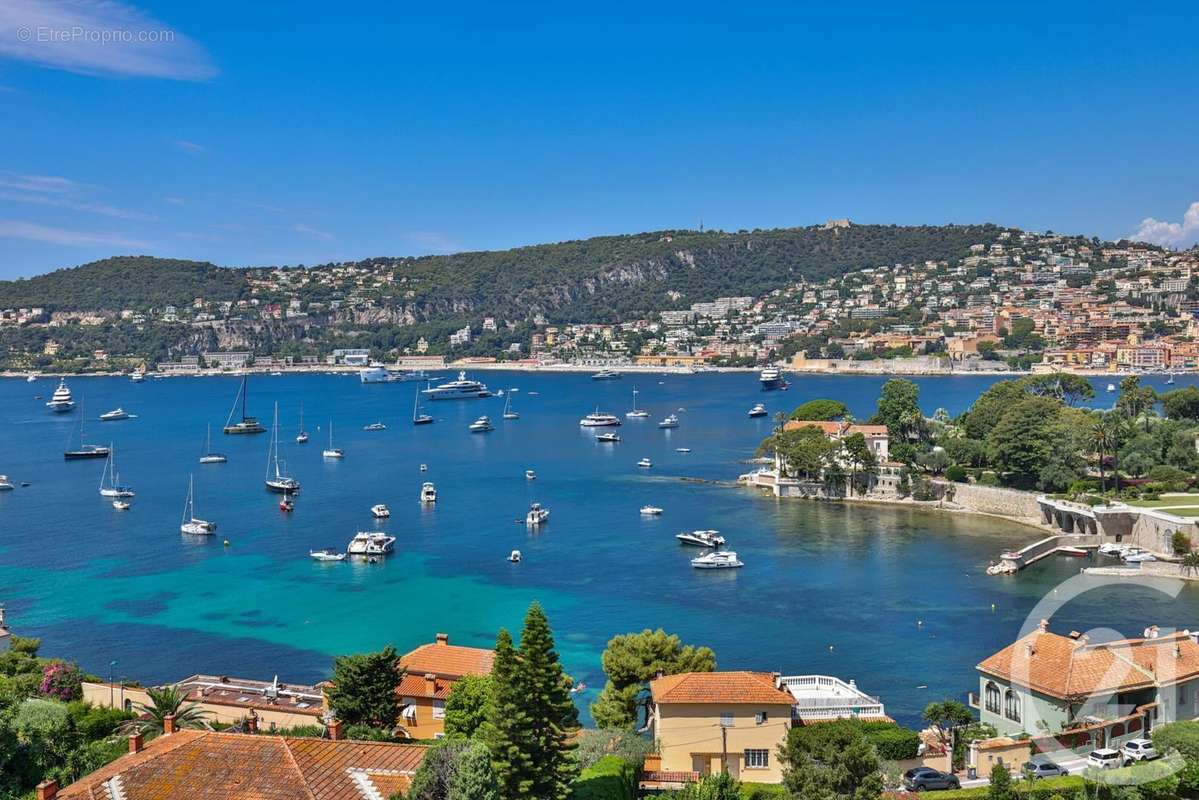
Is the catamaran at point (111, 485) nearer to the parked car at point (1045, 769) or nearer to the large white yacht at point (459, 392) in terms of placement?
the parked car at point (1045, 769)

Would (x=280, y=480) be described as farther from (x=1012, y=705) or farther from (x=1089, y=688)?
Result: (x=1089, y=688)

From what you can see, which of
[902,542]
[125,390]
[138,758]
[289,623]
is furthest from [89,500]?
[125,390]

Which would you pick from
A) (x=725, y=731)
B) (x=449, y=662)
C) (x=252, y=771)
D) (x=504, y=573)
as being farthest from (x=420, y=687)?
(x=504, y=573)

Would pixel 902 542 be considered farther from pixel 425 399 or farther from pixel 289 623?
pixel 425 399

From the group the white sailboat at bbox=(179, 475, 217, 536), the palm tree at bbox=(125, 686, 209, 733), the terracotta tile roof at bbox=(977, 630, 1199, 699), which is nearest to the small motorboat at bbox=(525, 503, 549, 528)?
the white sailboat at bbox=(179, 475, 217, 536)

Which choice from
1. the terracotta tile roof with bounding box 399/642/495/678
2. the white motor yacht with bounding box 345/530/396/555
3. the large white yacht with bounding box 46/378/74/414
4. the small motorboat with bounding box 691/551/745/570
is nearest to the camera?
the terracotta tile roof with bounding box 399/642/495/678

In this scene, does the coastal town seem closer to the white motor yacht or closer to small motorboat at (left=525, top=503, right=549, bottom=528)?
small motorboat at (left=525, top=503, right=549, bottom=528)

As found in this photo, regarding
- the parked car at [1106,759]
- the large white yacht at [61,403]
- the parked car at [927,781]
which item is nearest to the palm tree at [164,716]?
the parked car at [927,781]

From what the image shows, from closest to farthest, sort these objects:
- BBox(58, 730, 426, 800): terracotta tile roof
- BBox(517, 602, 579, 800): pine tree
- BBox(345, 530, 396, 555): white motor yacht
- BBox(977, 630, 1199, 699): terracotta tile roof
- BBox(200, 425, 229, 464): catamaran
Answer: BBox(58, 730, 426, 800): terracotta tile roof → BBox(517, 602, 579, 800): pine tree → BBox(977, 630, 1199, 699): terracotta tile roof → BBox(345, 530, 396, 555): white motor yacht → BBox(200, 425, 229, 464): catamaran
